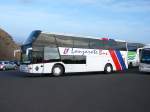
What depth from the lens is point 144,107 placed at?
35.2 feet

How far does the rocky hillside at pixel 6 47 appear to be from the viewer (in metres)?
76.2

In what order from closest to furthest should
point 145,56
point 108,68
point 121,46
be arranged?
point 145,56 < point 108,68 < point 121,46

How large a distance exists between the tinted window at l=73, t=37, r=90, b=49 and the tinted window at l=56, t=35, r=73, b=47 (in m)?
0.44

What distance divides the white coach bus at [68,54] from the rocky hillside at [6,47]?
156 feet

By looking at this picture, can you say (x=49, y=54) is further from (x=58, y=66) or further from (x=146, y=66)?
(x=146, y=66)

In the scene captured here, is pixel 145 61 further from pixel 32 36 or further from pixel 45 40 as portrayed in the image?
pixel 32 36

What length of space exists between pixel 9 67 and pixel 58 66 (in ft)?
73.3

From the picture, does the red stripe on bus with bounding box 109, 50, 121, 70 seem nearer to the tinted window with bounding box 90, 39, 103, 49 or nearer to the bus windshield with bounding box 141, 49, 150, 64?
the tinted window with bounding box 90, 39, 103, 49

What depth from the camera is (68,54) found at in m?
26.5

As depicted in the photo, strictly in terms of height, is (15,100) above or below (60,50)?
below

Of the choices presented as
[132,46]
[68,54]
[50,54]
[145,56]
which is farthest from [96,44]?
[132,46]

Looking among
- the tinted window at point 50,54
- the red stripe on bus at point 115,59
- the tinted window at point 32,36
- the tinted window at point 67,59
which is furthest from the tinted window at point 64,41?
the red stripe on bus at point 115,59

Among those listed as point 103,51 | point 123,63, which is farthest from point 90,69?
point 123,63

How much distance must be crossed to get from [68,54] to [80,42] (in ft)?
6.21
